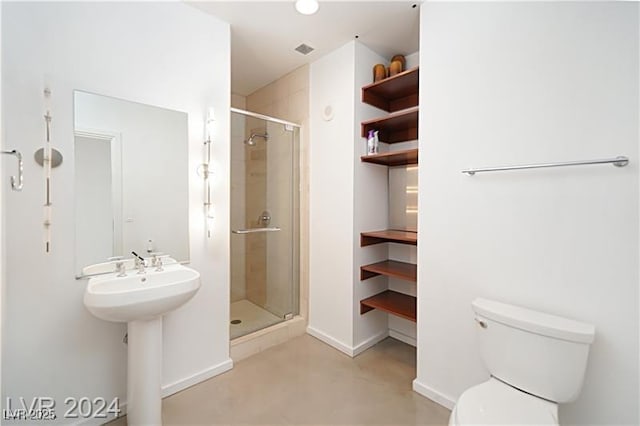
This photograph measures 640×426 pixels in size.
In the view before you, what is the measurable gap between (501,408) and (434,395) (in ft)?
2.44

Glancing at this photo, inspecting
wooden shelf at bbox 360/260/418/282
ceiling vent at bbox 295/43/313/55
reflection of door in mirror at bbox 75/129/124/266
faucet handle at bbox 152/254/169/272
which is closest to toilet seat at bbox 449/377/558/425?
wooden shelf at bbox 360/260/418/282

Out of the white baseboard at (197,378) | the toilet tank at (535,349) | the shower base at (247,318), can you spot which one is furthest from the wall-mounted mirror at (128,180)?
the toilet tank at (535,349)

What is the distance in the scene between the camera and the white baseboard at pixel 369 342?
245cm

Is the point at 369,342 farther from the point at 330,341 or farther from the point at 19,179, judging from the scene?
the point at 19,179

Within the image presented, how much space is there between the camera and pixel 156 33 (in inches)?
71.2

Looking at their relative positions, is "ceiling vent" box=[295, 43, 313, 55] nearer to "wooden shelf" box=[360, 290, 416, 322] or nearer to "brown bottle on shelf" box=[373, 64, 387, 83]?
"brown bottle on shelf" box=[373, 64, 387, 83]

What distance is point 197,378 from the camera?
2.03m

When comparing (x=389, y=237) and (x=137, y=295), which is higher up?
(x=389, y=237)

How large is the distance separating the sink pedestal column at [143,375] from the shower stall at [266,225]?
1.11m

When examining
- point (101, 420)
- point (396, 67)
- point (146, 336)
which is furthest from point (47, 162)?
point (396, 67)

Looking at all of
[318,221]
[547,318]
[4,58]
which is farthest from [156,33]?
[547,318]

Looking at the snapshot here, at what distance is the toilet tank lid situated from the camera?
4.05 feet

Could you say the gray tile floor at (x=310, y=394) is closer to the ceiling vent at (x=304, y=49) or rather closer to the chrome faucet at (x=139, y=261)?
the chrome faucet at (x=139, y=261)

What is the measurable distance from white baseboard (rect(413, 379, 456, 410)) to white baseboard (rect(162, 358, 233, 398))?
1.35m
